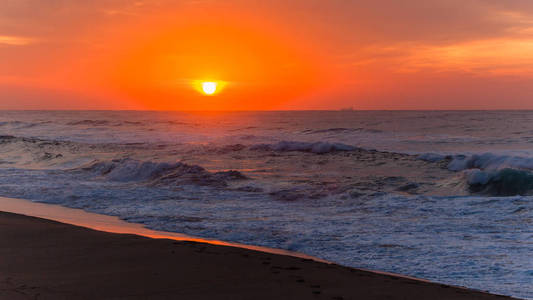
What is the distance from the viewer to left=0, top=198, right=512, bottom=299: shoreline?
14.0 ft

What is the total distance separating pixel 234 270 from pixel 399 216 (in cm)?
464

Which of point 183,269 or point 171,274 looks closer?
point 171,274

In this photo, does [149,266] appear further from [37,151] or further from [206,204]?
[37,151]

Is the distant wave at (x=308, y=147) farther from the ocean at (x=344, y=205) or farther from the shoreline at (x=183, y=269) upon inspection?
the shoreline at (x=183, y=269)

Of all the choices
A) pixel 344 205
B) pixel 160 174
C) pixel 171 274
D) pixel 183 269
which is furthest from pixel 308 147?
pixel 171 274

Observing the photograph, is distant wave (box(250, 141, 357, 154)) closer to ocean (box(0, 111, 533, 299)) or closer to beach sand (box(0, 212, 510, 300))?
ocean (box(0, 111, 533, 299))

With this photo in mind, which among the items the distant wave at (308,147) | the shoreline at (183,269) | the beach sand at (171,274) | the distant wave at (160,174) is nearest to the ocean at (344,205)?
the distant wave at (160,174)

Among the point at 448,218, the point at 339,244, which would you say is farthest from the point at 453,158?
the point at 339,244

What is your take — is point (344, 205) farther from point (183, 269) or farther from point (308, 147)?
point (308, 147)

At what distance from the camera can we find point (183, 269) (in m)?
4.99

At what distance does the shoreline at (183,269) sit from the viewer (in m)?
4.27

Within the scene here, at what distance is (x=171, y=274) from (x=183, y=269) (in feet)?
0.74

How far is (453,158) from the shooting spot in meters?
20.8

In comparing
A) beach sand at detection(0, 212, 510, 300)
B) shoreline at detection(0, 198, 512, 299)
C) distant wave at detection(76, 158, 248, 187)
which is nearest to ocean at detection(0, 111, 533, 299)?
distant wave at detection(76, 158, 248, 187)
